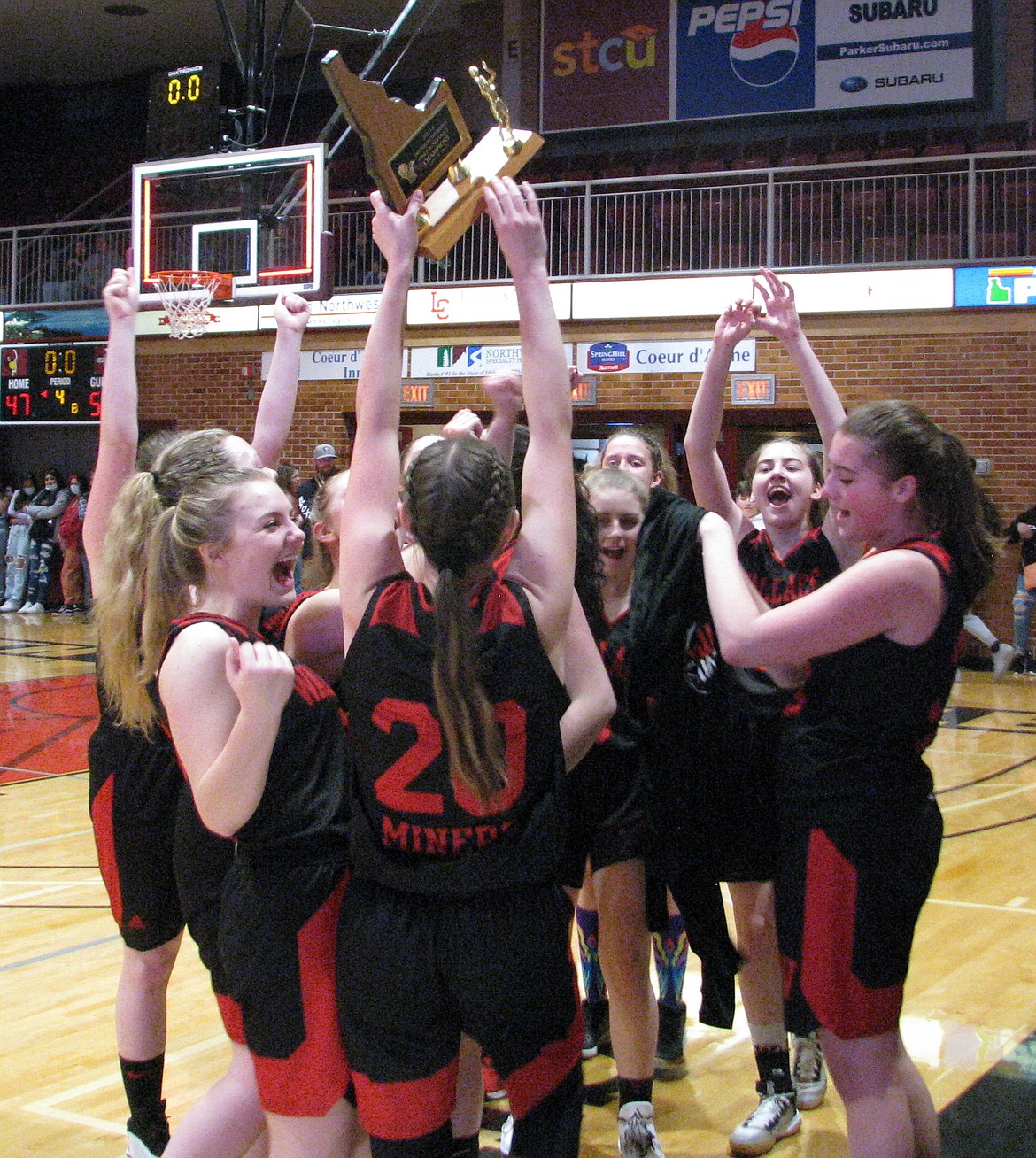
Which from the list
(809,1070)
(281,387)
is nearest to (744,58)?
(281,387)

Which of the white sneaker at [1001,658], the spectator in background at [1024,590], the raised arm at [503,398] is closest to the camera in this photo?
the raised arm at [503,398]

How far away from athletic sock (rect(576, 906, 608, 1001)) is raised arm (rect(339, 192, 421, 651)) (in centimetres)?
190

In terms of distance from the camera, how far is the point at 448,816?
1.84 metres

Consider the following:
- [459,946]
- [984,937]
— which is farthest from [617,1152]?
[984,937]

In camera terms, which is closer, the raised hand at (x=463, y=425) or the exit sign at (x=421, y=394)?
the raised hand at (x=463, y=425)

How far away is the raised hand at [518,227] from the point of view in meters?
2.11

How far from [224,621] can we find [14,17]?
18.0 meters

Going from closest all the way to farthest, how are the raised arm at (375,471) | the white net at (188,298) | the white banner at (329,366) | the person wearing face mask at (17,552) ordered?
the raised arm at (375,471) → the white net at (188,298) → the white banner at (329,366) → the person wearing face mask at (17,552)

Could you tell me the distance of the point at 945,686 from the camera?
223cm

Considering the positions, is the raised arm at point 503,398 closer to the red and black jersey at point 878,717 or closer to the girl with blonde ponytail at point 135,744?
the girl with blonde ponytail at point 135,744

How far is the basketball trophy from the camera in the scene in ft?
6.92

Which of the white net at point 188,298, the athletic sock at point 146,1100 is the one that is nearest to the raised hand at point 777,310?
the athletic sock at point 146,1100

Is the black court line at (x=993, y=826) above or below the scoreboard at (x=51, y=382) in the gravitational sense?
below

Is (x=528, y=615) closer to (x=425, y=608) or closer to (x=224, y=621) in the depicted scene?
(x=425, y=608)
